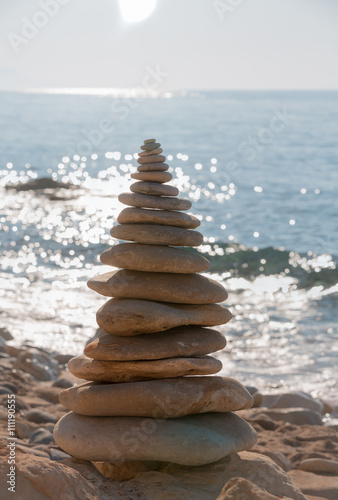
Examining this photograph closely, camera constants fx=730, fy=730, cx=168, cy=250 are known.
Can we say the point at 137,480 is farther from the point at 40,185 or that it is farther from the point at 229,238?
the point at 40,185

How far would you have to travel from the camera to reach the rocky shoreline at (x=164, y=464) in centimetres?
442

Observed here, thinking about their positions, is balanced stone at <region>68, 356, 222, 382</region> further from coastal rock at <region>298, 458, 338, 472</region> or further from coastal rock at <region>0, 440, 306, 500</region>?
coastal rock at <region>298, 458, 338, 472</region>

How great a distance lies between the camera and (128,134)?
6178 centimetres

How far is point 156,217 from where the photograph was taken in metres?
5.92

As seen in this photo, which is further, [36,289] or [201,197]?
[201,197]

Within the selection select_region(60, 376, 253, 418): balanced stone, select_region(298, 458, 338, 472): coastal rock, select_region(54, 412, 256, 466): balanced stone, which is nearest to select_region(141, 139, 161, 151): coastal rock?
select_region(60, 376, 253, 418): balanced stone

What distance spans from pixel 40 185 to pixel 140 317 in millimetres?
26801

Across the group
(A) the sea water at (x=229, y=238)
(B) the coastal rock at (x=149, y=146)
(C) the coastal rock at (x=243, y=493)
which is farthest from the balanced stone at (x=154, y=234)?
(A) the sea water at (x=229, y=238)

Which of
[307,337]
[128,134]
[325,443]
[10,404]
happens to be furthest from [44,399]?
[128,134]

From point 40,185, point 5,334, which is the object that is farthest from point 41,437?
point 40,185

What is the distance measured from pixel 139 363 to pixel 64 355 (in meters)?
5.47

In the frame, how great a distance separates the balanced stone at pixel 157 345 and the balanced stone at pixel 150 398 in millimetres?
218

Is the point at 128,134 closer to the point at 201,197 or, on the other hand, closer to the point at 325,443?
the point at 201,197

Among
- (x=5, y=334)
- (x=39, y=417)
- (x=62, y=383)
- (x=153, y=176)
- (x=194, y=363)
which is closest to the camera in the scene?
(x=194, y=363)
